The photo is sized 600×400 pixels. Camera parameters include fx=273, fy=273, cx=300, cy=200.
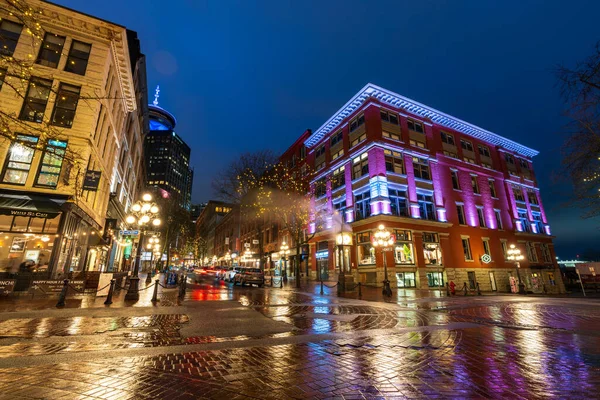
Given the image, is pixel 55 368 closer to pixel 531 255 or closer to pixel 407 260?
pixel 407 260

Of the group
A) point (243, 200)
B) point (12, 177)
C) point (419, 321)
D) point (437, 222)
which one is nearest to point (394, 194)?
point (437, 222)

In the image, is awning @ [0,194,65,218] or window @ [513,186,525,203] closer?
awning @ [0,194,65,218]

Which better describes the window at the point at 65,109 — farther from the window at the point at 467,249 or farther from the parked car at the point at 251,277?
the window at the point at 467,249

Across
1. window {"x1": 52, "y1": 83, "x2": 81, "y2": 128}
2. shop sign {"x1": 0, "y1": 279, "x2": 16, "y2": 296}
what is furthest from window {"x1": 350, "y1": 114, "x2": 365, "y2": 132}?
shop sign {"x1": 0, "y1": 279, "x2": 16, "y2": 296}

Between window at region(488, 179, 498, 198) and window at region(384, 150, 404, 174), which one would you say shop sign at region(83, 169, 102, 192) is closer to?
window at region(384, 150, 404, 174)

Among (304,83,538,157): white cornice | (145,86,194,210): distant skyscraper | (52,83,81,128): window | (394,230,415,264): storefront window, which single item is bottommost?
(394,230,415,264): storefront window

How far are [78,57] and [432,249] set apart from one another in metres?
33.2

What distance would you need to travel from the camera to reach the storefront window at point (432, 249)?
27.7 metres

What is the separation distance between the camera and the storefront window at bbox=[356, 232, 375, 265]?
27078mm

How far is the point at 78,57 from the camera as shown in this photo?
17.6 metres

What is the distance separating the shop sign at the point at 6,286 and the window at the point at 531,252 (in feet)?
165

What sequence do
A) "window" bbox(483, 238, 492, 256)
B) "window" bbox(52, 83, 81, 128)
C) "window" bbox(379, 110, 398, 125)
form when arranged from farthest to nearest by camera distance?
"window" bbox(483, 238, 492, 256) → "window" bbox(379, 110, 398, 125) → "window" bbox(52, 83, 81, 128)

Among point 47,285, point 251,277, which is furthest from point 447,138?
point 47,285

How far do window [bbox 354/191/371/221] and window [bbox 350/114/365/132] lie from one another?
8081 mm
